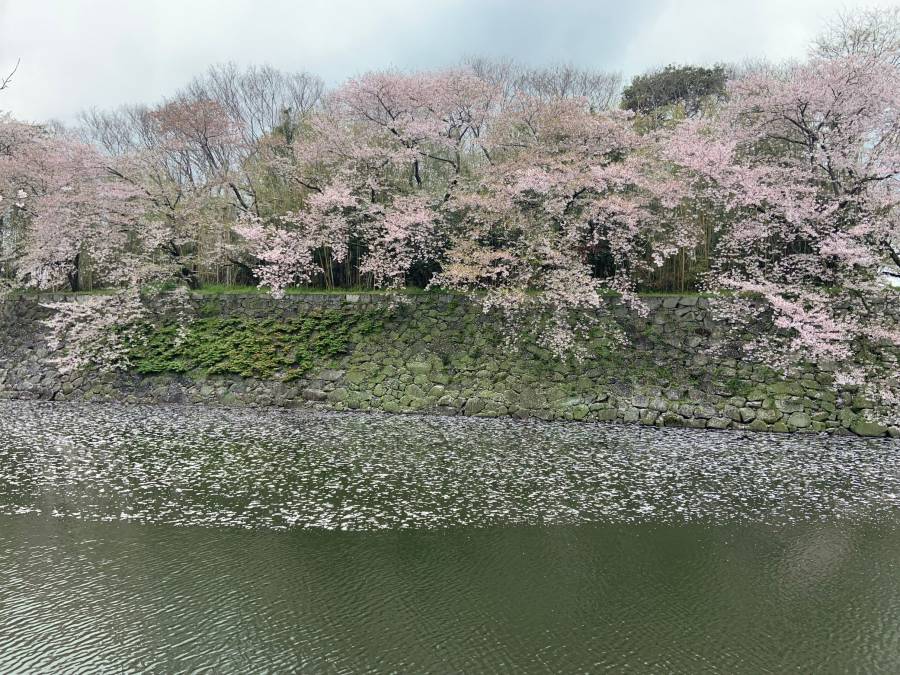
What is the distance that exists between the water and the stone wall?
2.57m

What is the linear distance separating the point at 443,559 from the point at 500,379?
881 cm

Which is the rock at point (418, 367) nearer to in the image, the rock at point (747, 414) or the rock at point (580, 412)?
the rock at point (580, 412)

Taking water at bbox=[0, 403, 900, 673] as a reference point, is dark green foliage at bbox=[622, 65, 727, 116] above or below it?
above

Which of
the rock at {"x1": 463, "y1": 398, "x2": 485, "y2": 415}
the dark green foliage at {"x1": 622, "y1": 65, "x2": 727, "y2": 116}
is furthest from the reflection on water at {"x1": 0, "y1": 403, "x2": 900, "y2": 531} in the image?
the dark green foliage at {"x1": 622, "y1": 65, "x2": 727, "y2": 116}

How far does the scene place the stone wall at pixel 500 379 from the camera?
1241 centimetres

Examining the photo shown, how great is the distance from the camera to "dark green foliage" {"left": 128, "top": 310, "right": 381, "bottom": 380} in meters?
15.0

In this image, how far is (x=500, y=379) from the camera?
45.7 feet

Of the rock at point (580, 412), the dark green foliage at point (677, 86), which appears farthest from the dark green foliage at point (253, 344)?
the dark green foliage at point (677, 86)

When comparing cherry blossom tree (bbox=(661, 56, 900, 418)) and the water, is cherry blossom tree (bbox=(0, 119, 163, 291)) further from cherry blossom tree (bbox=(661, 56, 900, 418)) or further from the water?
cherry blossom tree (bbox=(661, 56, 900, 418))

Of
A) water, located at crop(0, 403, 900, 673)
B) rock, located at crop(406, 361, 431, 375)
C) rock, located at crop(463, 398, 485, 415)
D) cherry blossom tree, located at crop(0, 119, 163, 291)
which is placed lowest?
water, located at crop(0, 403, 900, 673)

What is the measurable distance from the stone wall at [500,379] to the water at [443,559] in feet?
8.42

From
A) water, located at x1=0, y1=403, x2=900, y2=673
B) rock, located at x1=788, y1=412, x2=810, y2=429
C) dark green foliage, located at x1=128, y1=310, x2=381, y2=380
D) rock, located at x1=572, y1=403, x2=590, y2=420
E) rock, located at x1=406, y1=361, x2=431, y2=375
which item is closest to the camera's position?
water, located at x1=0, y1=403, x2=900, y2=673

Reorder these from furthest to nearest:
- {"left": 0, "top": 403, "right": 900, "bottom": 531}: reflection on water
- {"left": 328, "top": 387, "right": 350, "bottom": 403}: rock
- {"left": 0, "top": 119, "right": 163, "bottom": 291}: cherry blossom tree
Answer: {"left": 0, "top": 119, "right": 163, "bottom": 291}: cherry blossom tree, {"left": 328, "top": 387, "right": 350, "bottom": 403}: rock, {"left": 0, "top": 403, "right": 900, "bottom": 531}: reflection on water

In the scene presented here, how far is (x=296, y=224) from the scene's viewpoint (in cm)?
1680
